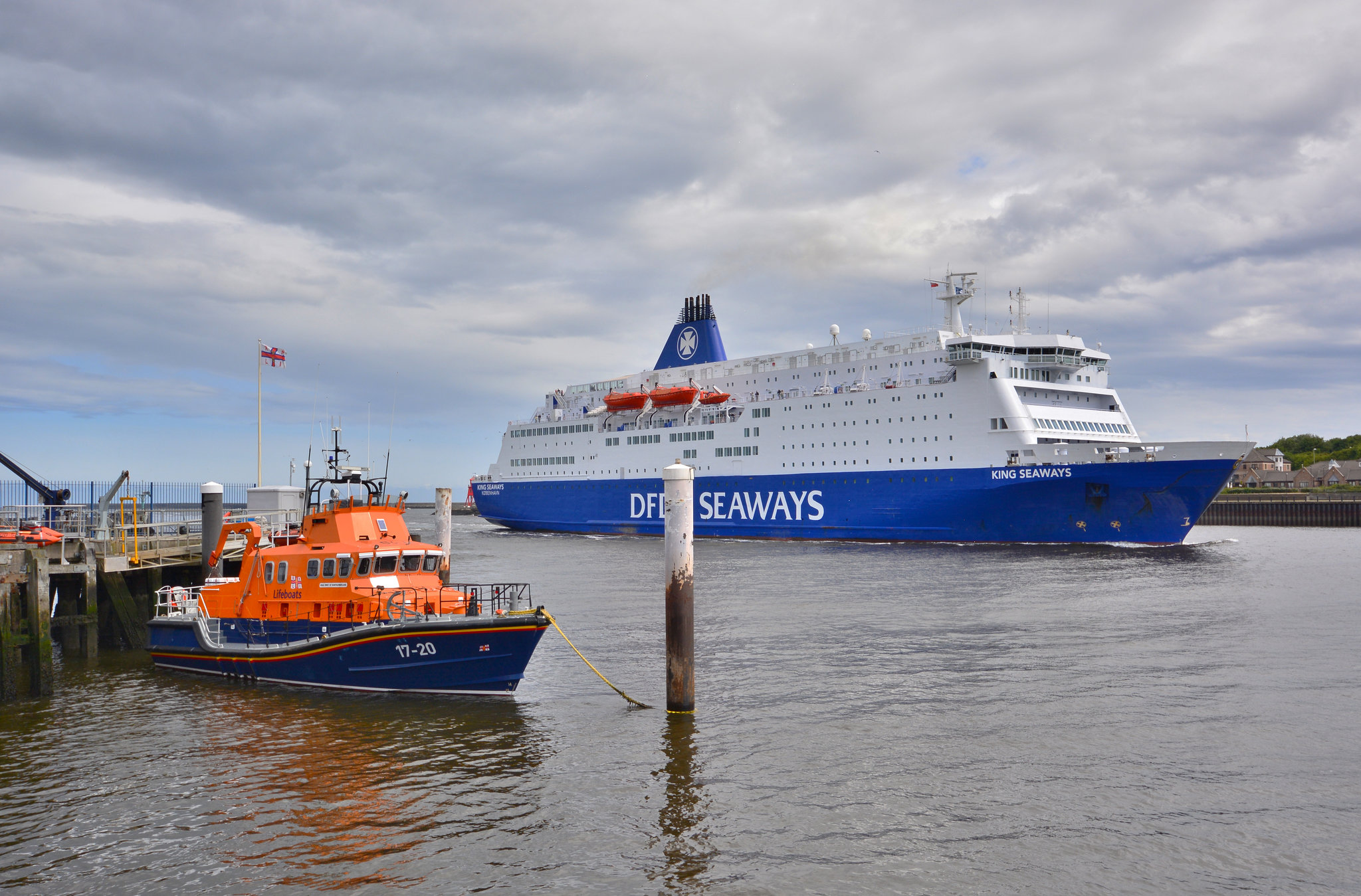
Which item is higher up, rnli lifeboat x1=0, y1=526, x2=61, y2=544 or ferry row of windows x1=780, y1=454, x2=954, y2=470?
ferry row of windows x1=780, y1=454, x2=954, y2=470

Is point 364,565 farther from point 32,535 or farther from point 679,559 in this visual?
point 32,535

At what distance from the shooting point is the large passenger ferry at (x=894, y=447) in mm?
34969

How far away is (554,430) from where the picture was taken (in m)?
58.0

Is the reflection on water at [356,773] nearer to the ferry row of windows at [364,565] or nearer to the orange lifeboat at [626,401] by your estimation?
the ferry row of windows at [364,565]

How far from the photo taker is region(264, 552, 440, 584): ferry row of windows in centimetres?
1350

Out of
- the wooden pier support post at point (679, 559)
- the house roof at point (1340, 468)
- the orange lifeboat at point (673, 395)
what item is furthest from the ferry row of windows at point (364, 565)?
the house roof at point (1340, 468)

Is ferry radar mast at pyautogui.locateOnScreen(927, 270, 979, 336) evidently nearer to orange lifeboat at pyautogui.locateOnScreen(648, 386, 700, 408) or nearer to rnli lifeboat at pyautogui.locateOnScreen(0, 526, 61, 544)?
orange lifeboat at pyautogui.locateOnScreen(648, 386, 700, 408)

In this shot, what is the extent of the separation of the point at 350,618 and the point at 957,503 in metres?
29.6

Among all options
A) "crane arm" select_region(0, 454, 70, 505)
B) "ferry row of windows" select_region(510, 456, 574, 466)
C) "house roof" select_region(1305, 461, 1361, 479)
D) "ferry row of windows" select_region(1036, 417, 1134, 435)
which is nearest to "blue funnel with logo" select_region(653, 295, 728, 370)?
"ferry row of windows" select_region(510, 456, 574, 466)

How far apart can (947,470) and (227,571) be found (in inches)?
1108

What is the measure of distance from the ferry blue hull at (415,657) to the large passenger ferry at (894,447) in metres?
28.4

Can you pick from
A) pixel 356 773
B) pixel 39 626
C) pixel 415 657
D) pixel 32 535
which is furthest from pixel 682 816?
pixel 32 535

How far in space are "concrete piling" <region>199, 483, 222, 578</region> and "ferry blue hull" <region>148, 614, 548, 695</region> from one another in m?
5.28

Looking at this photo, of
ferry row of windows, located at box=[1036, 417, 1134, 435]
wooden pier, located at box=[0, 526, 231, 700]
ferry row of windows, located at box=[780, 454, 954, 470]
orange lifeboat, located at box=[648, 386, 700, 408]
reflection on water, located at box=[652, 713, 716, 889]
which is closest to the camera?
reflection on water, located at box=[652, 713, 716, 889]
